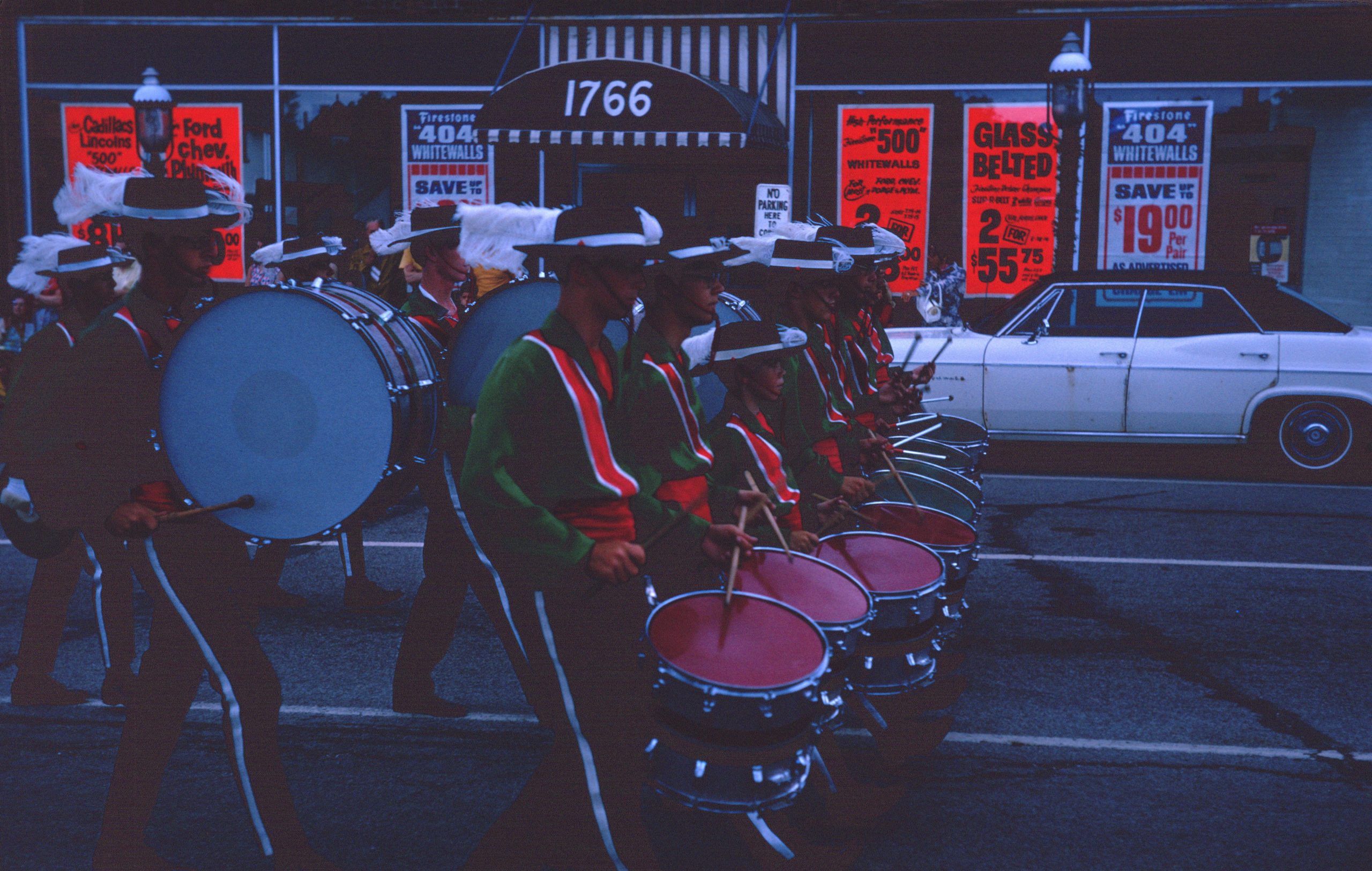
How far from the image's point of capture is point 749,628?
3.43 m

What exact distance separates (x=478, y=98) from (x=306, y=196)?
2902 millimetres

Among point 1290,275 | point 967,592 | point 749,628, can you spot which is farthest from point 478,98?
point 749,628

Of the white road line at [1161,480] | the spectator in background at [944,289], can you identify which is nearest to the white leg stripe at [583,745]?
the white road line at [1161,480]

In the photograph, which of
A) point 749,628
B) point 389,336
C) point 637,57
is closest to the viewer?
point 749,628

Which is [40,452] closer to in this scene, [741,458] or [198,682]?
[198,682]

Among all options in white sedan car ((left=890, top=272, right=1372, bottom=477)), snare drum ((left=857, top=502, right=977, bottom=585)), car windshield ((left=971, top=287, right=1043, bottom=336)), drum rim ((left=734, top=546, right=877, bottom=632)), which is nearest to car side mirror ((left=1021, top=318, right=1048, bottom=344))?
white sedan car ((left=890, top=272, right=1372, bottom=477))

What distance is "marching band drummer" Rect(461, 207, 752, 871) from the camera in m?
3.30

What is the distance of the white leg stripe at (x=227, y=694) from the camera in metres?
3.75

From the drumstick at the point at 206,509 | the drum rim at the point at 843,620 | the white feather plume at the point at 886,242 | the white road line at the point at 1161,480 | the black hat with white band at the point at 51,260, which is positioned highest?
the white feather plume at the point at 886,242

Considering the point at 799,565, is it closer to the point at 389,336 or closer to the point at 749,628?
the point at 749,628

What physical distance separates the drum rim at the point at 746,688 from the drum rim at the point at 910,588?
681 millimetres

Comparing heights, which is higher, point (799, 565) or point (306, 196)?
point (306, 196)

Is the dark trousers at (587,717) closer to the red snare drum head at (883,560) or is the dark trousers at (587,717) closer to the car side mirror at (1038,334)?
the red snare drum head at (883,560)

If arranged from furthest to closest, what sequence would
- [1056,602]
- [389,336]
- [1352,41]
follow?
1. [1352,41]
2. [1056,602]
3. [389,336]
